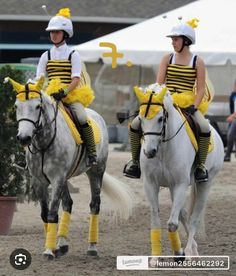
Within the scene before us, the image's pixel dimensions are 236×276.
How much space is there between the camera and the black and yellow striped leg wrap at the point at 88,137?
11227mm

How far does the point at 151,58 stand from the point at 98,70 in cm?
867

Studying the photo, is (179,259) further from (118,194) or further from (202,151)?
(118,194)

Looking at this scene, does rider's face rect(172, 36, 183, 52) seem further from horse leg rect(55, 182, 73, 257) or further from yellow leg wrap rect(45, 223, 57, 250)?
yellow leg wrap rect(45, 223, 57, 250)

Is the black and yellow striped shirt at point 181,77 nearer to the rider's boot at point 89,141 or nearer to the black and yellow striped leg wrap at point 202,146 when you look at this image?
the black and yellow striped leg wrap at point 202,146

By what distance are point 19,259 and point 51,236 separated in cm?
67

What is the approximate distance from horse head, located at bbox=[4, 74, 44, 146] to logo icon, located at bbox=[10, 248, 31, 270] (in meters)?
1.06

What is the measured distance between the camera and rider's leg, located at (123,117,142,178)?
34.3 feet

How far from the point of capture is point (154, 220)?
1015 cm

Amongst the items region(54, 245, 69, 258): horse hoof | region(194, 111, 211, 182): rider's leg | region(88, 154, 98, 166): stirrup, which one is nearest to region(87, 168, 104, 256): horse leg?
region(54, 245, 69, 258): horse hoof

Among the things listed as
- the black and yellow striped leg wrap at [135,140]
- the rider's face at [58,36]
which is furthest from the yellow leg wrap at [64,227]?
the rider's face at [58,36]

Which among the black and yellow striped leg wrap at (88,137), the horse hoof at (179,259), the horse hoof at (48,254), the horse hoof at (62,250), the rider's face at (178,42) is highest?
the rider's face at (178,42)

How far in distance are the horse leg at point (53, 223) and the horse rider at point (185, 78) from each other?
2.37 ft

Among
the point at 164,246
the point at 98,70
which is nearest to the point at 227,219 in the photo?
the point at 164,246

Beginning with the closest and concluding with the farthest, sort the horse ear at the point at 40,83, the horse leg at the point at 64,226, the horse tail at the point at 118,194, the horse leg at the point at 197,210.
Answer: the horse ear at the point at 40,83, the horse leg at the point at 197,210, the horse leg at the point at 64,226, the horse tail at the point at 118,194
